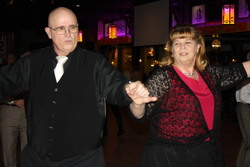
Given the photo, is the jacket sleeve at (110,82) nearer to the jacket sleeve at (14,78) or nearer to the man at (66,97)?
the man at (66,97)

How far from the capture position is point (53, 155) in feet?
5.60

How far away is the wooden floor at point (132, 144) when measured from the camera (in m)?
4.09

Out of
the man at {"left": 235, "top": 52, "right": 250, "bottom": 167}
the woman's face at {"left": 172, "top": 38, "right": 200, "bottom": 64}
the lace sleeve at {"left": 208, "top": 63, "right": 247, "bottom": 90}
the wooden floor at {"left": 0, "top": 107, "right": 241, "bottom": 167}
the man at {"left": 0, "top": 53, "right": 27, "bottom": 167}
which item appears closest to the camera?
the woman's face at {"left": 172, "top": 38, "right": 200, "bottom": 64}

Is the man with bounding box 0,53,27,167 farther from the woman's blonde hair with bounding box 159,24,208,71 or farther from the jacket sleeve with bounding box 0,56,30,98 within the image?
the woman's blonde hair with bounding box 159,24,208,71

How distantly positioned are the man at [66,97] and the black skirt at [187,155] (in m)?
0.50

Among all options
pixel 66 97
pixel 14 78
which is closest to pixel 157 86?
pixel 66 97

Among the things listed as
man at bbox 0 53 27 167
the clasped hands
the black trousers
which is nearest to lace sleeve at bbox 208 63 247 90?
the clasped hands

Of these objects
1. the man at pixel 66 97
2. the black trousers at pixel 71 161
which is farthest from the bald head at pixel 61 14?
the black trousers at pixel 71 161

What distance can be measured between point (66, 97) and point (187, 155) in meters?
0.94

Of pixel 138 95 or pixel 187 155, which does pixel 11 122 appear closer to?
pixel 187 155

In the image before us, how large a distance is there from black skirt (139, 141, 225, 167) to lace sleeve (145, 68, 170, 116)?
12.1 inches

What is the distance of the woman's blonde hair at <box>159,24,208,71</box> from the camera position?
7.32 ft

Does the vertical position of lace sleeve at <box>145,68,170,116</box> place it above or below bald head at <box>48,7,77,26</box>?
below

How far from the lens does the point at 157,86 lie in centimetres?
209
